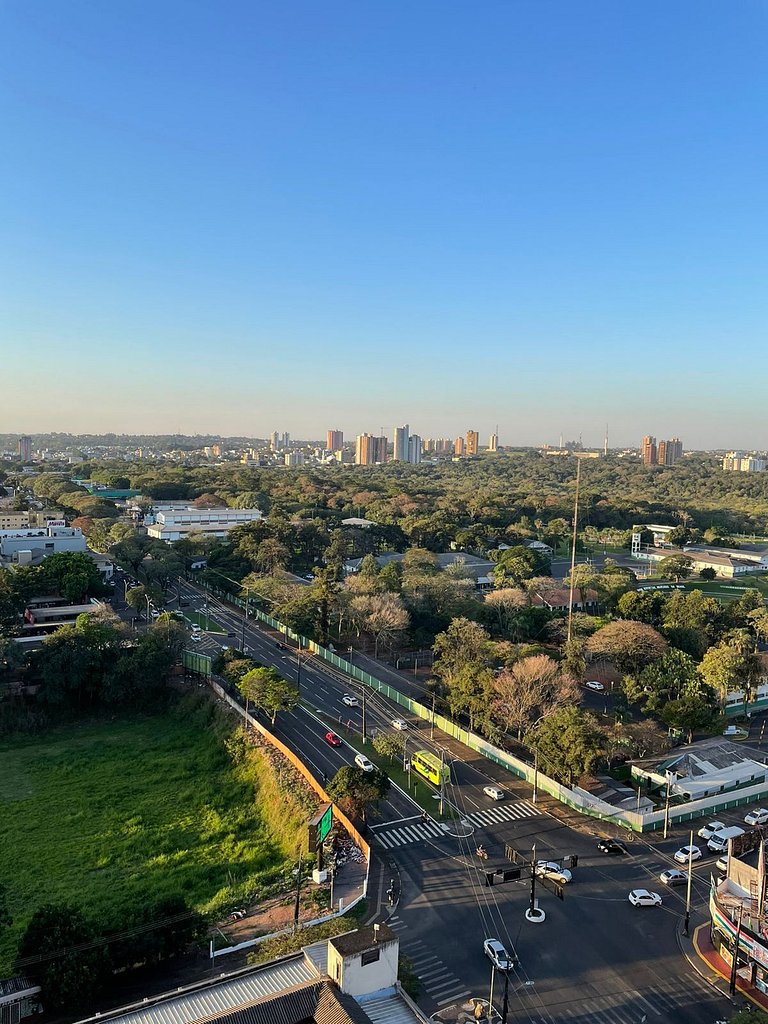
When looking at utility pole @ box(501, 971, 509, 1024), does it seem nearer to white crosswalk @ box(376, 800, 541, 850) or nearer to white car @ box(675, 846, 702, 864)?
white crosswalk @ box(376, 800, 541, 850)

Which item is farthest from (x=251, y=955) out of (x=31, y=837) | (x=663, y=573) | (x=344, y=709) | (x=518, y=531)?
(x=518, y=531)

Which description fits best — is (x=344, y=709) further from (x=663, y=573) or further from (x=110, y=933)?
(x=663, y=573)

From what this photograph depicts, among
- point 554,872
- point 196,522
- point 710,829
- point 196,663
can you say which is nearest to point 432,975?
point 554,872

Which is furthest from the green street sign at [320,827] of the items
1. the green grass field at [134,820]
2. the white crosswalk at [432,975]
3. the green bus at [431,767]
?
the green bus at [431,767]

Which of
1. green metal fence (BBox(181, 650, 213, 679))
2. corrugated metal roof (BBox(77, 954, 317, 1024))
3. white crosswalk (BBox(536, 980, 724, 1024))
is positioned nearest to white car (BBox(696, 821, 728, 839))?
white crosswalk (BBox(536, 980, 724, 1024))

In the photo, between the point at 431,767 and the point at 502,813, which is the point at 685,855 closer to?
the point at 502,813

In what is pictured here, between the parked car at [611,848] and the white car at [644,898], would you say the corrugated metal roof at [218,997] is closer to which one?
the white car at [644,898]
